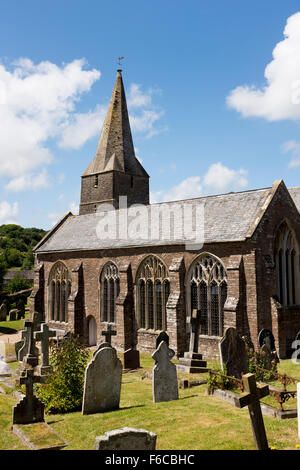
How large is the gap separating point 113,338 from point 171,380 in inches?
496

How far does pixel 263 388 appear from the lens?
27.0 ft

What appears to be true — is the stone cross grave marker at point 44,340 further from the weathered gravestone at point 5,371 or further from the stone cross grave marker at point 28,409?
the stone cross grave marker at point 28,409

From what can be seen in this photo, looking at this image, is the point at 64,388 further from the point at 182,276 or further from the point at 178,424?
the point at 182,276

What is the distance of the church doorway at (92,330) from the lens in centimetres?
2681

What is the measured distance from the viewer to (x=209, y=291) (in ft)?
66.8

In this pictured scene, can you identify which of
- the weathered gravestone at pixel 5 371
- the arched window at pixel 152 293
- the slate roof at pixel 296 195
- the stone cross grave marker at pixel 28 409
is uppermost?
the slate roof at pixel 296 195

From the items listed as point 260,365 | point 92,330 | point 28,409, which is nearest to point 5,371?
point 28,409

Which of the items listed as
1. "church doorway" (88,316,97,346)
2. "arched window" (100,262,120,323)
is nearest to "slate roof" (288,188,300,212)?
"arched window" (100,262,120,323)

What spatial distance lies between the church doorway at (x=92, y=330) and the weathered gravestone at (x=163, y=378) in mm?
14902

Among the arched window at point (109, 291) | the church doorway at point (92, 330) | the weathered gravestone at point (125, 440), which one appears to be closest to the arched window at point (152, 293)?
the arched window at point (109, 291)

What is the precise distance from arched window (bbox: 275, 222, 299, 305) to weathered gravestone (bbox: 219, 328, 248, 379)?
28.1 feet

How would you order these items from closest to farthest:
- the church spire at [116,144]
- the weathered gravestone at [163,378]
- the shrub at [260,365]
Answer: the weathered gravestone at [163,378]
the shrub at [260,365]
the church spire at [116,144]

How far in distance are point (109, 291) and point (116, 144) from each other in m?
17.4
